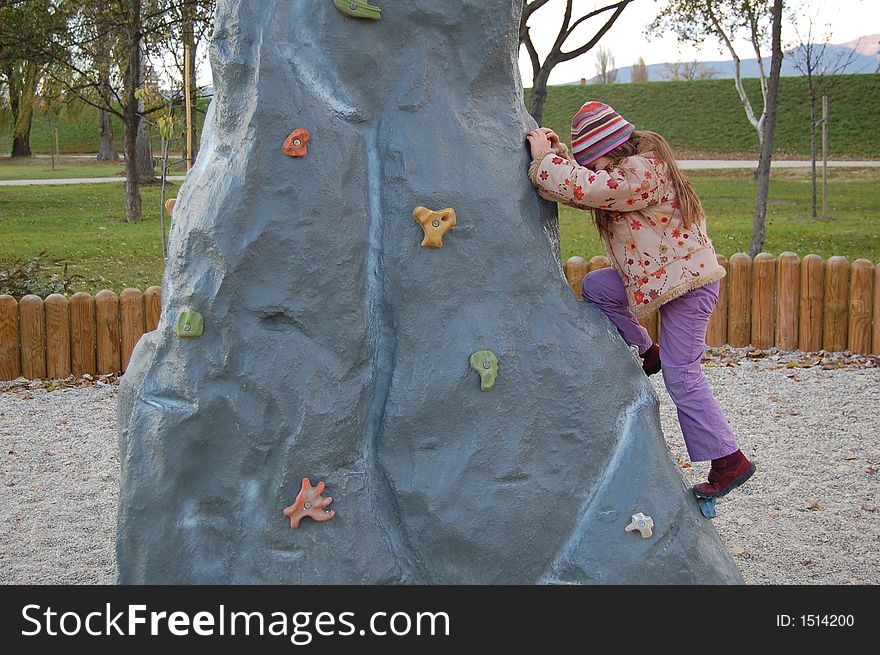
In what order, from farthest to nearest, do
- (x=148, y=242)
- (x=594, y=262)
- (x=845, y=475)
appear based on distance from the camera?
(x=148, y=242), (x=594, y=262), (x=845, y=475)

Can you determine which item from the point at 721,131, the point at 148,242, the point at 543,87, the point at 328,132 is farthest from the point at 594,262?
the point at 721,131

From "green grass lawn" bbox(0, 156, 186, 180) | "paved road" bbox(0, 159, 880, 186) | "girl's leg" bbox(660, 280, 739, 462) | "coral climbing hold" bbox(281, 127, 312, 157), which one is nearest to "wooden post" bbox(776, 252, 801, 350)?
"girl's leg" bbox(660, 280, 739, 462)

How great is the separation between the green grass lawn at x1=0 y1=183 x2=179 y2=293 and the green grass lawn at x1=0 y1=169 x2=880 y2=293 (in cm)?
1

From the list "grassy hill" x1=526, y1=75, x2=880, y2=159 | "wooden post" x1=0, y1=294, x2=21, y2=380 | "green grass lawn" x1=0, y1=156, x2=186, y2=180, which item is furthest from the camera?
"grassy hill" x1=526, y1=75, x2=880, y2=159

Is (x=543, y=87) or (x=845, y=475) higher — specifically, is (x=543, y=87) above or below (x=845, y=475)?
above

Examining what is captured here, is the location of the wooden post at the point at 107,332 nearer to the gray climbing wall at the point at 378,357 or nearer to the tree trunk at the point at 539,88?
the gray climbing wall at the point at 378,357

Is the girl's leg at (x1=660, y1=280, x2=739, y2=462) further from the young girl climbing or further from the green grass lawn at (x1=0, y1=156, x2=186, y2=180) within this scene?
the green grass lawn at (x1=0, y1=156, x2=186, y2=180)

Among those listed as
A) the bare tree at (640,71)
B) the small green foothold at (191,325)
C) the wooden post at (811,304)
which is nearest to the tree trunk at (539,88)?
the wooden post at (811,304)

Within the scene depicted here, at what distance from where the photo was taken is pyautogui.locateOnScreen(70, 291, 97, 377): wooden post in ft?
24.9

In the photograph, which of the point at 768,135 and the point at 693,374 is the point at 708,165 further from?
the point at 693,374

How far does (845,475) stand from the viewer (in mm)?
5750

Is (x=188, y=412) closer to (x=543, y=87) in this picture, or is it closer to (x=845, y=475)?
(x=845, y=475)

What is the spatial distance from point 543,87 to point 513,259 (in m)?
8.97

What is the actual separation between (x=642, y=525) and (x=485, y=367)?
78 cm
